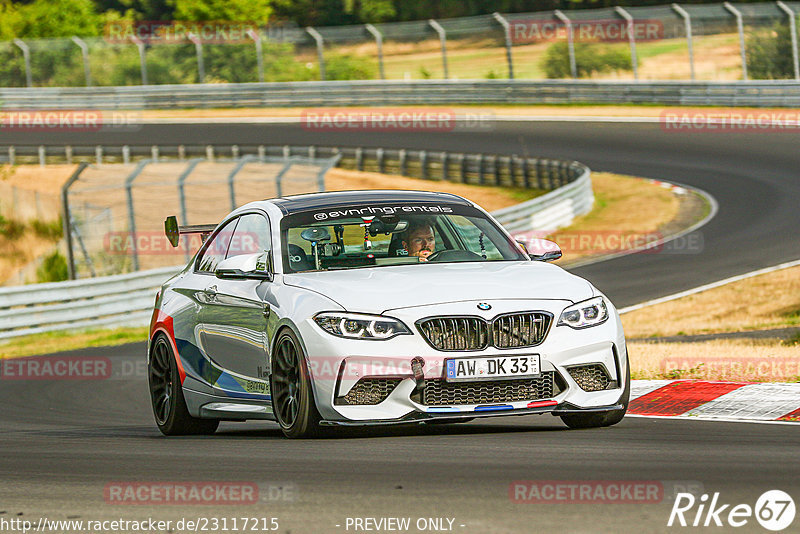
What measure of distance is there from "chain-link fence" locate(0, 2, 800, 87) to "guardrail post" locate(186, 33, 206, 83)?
46mm

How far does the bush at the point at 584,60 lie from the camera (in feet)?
146

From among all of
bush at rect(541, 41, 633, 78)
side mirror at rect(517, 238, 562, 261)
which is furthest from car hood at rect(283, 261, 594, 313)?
bush at rect(541, 41, 633, 78)

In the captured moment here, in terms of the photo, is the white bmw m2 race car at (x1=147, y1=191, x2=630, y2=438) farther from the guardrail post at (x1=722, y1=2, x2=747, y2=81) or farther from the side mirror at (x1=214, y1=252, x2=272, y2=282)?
the guardrail post at (x1=722, y1=2, x2=747, y2=81)

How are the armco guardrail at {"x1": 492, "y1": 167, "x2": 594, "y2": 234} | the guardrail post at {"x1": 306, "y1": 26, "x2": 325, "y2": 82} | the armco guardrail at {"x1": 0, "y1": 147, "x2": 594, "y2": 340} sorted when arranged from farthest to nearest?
the guardrail post at {"x1": 306, "y1": 26, "x2": 325, "y2": 82}
the armco guardrail at {"x1": 492, "y1": 167, "x2": 594, "y2": 234}
the armco guardrail at {"x1": 0, "y1": 147, "x2": 594, "y2": 340}

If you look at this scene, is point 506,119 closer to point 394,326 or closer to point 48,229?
point 48,229

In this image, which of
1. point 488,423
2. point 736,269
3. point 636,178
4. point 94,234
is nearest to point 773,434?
point 488,423

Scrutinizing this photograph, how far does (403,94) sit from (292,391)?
39954 mm

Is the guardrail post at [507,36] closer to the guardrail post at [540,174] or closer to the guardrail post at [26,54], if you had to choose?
the guardrail post at [540,174]

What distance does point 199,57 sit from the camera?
5134cm

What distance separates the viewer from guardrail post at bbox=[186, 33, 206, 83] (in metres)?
51.1

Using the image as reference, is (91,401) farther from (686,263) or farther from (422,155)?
(422,155)

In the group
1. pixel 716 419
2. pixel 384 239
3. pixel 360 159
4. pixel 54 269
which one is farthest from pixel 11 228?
pixel 716 419

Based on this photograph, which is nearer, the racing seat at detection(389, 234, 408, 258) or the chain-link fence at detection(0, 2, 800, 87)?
the racing seat at detection(389, 234, 408, 258)

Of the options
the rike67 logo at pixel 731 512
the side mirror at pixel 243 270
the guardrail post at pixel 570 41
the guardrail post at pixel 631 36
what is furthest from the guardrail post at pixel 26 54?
the rike67 logo at pixel 731 512
